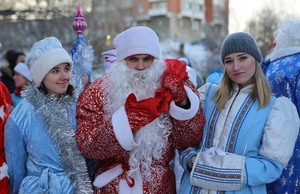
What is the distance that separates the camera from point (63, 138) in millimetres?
2576

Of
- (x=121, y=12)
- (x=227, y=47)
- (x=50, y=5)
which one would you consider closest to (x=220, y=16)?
(x=121, y=12)

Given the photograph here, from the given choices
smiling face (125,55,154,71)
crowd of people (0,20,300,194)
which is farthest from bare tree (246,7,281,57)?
smiling face (125,55,154,71)

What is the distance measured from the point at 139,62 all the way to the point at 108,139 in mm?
495

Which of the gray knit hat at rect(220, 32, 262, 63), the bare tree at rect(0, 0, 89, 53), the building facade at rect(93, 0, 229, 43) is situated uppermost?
the gray knit hat at rect(220, 32, 262, 63)

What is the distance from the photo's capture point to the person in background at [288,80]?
2896 millimetres

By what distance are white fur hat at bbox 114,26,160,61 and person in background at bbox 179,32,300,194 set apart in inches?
17.3

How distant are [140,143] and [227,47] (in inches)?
30.7

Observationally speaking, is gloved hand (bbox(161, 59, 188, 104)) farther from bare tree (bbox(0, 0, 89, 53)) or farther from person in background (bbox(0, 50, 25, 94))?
bare tree (bbox(0, 0, 89, 53))

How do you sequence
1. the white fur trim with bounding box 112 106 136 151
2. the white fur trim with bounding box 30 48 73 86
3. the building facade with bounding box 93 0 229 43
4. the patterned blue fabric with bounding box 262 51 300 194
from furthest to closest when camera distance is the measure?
the building facade with bounding box 93 0 229 43
the patterned blue fabric with bounding box 262 51 300 194
the white fur trim with bounding box 30 48 73 86
the white fur trim with bounding box 112 106 136 151

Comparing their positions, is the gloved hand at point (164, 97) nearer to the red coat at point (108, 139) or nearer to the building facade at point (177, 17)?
the red coat at point (108, 139)

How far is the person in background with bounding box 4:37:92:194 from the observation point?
101 inches

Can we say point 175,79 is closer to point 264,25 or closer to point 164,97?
point 164,97

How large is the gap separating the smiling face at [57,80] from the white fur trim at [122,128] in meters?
0.47

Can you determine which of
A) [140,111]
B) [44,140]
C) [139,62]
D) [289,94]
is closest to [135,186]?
[140,111]
